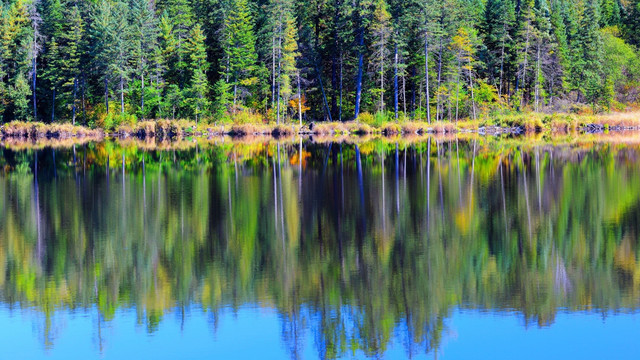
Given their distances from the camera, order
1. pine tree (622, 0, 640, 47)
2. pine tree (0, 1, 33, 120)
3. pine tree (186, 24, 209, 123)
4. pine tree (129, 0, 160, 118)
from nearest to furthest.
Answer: pine tree (186, 24, 209, 123) < pine tree (129, 0, 160, 118) < pine tree (0, 1, 33, 120) < pine tree (622, 0, 640, 47)

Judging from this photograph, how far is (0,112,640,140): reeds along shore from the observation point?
211 feet

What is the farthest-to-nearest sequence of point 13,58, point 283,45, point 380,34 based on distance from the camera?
point 13,58
point 283,45
point 380,34

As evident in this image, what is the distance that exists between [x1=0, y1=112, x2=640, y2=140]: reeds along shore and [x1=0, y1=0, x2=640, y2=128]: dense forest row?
1490 millimetres

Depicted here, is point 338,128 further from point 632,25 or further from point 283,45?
point 632,25

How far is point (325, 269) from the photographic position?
A: 12.9 metres

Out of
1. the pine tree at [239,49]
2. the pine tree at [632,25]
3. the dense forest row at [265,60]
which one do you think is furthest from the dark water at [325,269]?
the pine tree at [632,25]

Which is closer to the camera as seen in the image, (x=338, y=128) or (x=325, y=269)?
(x=325, y=269)

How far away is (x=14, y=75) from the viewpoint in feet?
233

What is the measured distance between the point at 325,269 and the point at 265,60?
5792 centimetres

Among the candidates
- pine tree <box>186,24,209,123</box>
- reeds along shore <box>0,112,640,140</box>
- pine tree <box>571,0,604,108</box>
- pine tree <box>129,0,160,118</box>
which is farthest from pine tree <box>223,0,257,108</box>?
pine tree <box>571,0,604,108</box>

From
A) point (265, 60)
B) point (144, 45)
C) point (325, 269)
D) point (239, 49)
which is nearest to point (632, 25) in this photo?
point (265, 60)

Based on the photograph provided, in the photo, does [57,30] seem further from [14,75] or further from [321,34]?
[321,34]

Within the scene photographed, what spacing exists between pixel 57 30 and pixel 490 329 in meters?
68.3

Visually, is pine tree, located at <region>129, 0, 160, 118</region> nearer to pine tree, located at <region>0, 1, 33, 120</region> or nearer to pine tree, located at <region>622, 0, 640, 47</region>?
pine tree, located at <region>0, 1, 33, 120</region>
